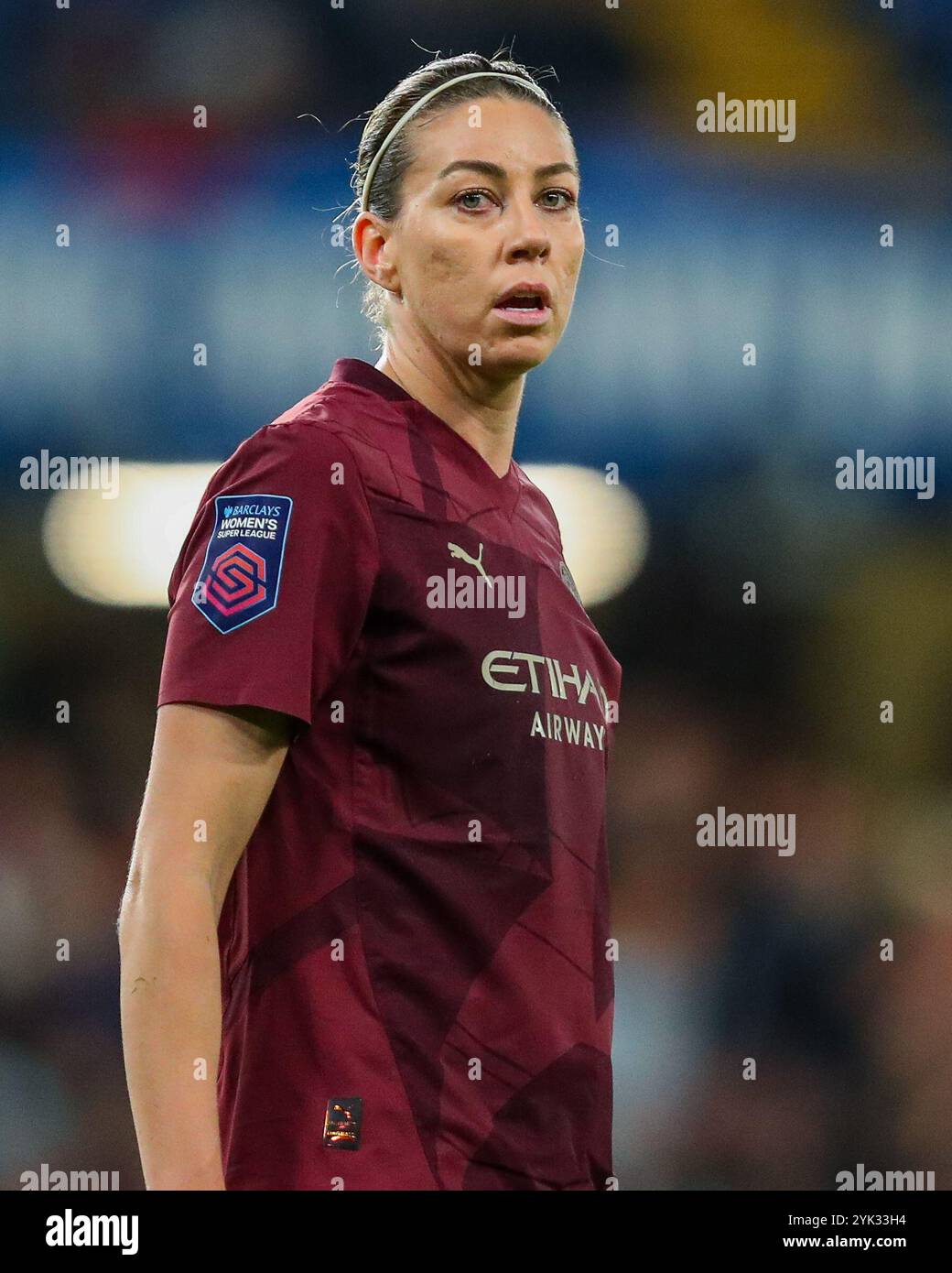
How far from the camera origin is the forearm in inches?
56.9

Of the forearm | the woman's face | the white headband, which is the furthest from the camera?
the white headband

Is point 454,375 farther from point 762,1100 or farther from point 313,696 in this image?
point 762,1100

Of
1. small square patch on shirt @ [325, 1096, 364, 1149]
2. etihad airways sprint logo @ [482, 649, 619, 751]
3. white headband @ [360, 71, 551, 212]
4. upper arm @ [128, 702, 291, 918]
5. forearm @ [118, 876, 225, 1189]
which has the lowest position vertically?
small square patch on shirt @ [325, 1096, 364, 1149]

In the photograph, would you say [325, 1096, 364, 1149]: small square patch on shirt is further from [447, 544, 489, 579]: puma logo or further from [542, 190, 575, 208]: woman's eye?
[542, 190, 575, 208]: woman's eye

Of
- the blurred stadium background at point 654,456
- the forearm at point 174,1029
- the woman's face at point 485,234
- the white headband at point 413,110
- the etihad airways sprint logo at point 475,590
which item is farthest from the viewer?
the blurred stadium background at point 654,456

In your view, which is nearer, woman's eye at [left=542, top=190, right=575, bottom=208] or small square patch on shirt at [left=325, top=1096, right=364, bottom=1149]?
small square patch on shirt at [left=325, top=1096, right=364, bottom=1149]

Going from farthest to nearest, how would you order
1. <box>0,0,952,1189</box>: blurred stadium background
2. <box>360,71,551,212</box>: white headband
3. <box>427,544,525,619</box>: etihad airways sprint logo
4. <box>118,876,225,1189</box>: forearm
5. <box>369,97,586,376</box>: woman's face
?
<box>0,0,952,1189</box>: blurred stadium background
<box>360,71,551,212</box>: white headband
<box>369,97,586,376</box>: woman's face
<box>427,544,525,619</box>: etihad airways sprint logo
<box>118,876,225,1189</box>: forearm

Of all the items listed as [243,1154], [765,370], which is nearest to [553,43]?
[765,370]

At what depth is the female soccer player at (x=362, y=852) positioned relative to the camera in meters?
1.51

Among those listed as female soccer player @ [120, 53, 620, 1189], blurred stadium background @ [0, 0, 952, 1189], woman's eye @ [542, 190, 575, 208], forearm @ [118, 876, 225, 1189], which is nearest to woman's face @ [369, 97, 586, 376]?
woman's eye @ [542, 190, 575, 208]

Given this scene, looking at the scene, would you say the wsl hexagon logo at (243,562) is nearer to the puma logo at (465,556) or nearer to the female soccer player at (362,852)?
the female soccer player at (362,852)

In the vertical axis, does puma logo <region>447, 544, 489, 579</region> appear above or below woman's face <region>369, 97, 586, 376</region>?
below

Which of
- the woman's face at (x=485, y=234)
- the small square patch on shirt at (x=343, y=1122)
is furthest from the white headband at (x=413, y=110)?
the small square patch on shirt at (x=343, y=1122)

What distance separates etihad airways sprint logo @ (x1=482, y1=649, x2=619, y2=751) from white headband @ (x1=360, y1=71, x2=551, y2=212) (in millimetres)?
637
